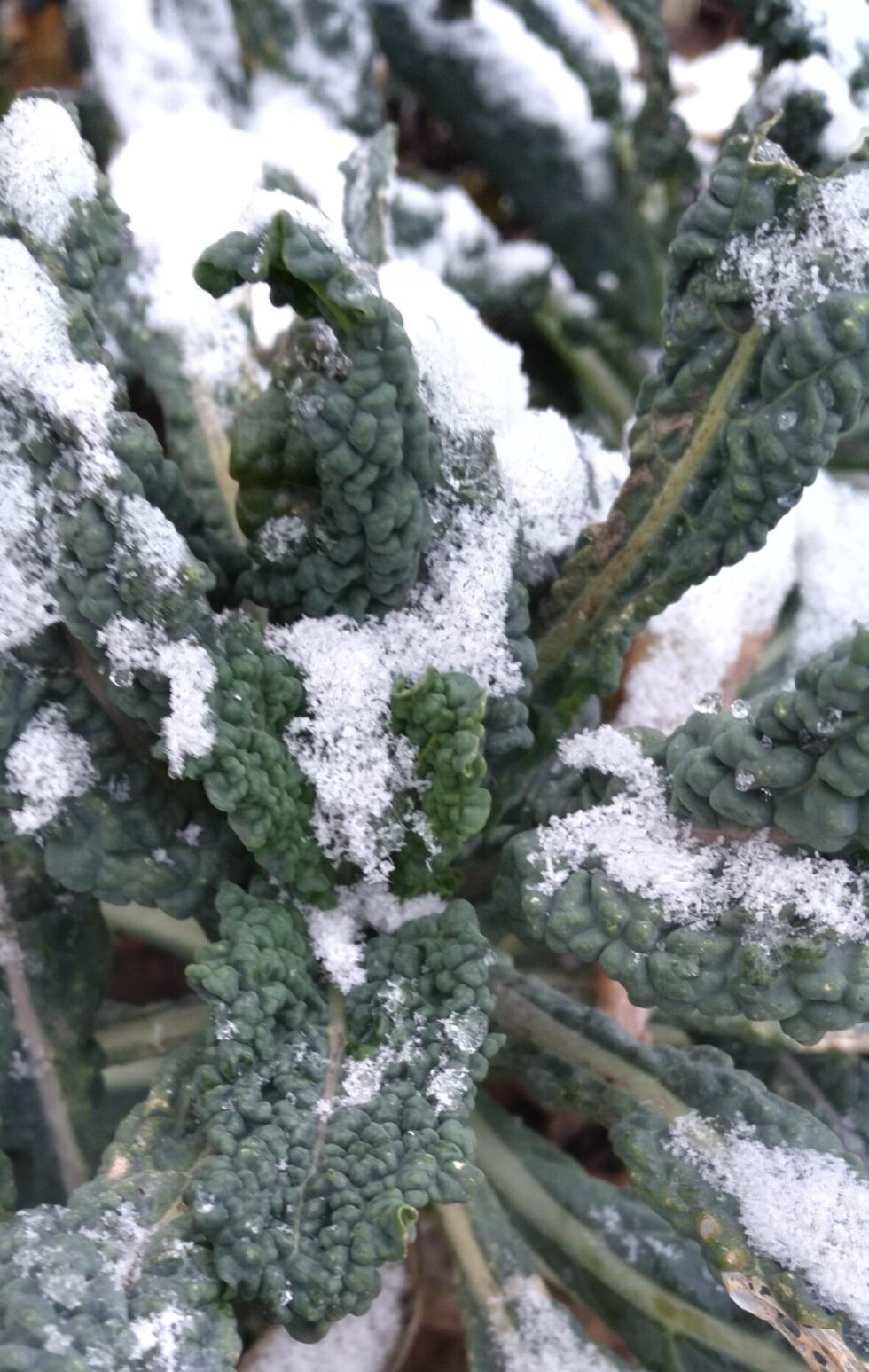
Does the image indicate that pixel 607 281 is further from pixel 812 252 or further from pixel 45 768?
pixel 45 768

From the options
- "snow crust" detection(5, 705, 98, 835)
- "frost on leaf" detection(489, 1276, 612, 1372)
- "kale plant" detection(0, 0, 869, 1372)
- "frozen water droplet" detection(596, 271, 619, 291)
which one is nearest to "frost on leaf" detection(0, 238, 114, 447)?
"kale plant" detection(0, 0, 869, 1372)

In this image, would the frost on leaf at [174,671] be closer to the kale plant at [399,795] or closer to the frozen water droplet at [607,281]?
the kale plant at [399,795]

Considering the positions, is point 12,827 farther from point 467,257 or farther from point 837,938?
point 467,257

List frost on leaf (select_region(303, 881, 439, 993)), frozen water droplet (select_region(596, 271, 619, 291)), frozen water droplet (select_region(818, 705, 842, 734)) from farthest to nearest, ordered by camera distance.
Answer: frozen water droplet (select_region(596, 271, 619, 291))
frost on leaf (select_region(303, 881, 439, 993))
frozen water droplet (select_region(818, 705, 842, 734))

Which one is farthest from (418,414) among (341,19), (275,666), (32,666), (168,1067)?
(341,19)

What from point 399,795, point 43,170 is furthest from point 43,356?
point 399,795

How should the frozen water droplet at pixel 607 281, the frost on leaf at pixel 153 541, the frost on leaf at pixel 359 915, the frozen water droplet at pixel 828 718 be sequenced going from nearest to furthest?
the frozen water droplet at pixel 828 718
the frost on leaf at pixel 153 541
the frost on leaf at pixel 359 915
the frozen water droplet at pixel 607 281

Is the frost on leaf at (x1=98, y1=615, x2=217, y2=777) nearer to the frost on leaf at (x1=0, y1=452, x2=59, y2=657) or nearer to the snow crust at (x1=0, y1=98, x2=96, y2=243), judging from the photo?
the frost on leaf at (x1=0, y1=452, x2=59, y2=657)

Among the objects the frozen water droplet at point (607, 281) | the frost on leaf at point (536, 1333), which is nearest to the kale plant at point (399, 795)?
the frost on leaf at point (536, 1333)
